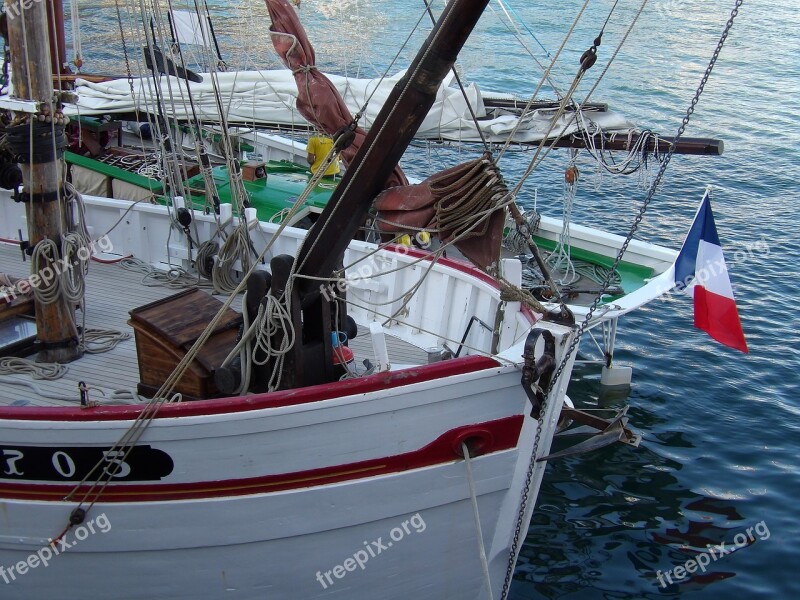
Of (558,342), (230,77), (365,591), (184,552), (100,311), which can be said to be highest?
(230,77)

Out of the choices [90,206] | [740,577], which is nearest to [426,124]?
[90,206]

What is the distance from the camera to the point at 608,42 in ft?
106

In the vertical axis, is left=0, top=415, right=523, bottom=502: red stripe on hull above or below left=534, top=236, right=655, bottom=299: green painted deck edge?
above

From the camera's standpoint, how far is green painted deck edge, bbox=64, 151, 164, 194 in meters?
10.4

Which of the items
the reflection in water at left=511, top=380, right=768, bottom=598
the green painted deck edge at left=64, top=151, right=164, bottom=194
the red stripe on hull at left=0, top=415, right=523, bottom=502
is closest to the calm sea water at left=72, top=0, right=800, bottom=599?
the reflection in water at left=511, top=380, right=768, bottom=598

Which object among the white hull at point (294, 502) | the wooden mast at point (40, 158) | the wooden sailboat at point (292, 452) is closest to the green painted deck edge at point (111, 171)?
the wooden mast at point (40, 158)

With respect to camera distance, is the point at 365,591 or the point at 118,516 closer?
the point at 118,516

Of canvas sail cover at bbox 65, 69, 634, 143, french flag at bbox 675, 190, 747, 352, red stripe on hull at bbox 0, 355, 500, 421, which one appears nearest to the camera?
red stripe on hull at bbox 0, 355, 500, 421

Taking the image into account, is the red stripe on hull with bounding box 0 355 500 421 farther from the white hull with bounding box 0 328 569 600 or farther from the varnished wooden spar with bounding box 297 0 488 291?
the varnished wooden spar with bounding box 297 0 488 291

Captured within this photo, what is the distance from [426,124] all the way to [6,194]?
6627 millimetres

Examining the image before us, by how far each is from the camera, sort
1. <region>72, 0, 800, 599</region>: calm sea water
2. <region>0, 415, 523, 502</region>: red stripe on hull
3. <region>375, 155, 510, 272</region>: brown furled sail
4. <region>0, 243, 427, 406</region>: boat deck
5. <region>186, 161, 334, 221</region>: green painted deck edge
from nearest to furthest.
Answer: <region>375, 155, 510, 272</region>: brown furled sail, <region>0, 415, 523, 502</region>: red stripe on hull, <region>0, 243, 427, 406</region>: boat deck, <region>72, 0, 800, 599</region>: calm sea water, <region>186, 161, 334, 221</region>: green painted deck edge

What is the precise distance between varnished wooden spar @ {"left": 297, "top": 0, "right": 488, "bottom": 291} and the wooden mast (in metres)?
2.35

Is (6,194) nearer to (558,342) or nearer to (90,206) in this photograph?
(90,206)

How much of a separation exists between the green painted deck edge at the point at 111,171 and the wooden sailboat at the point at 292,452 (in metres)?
3.77
